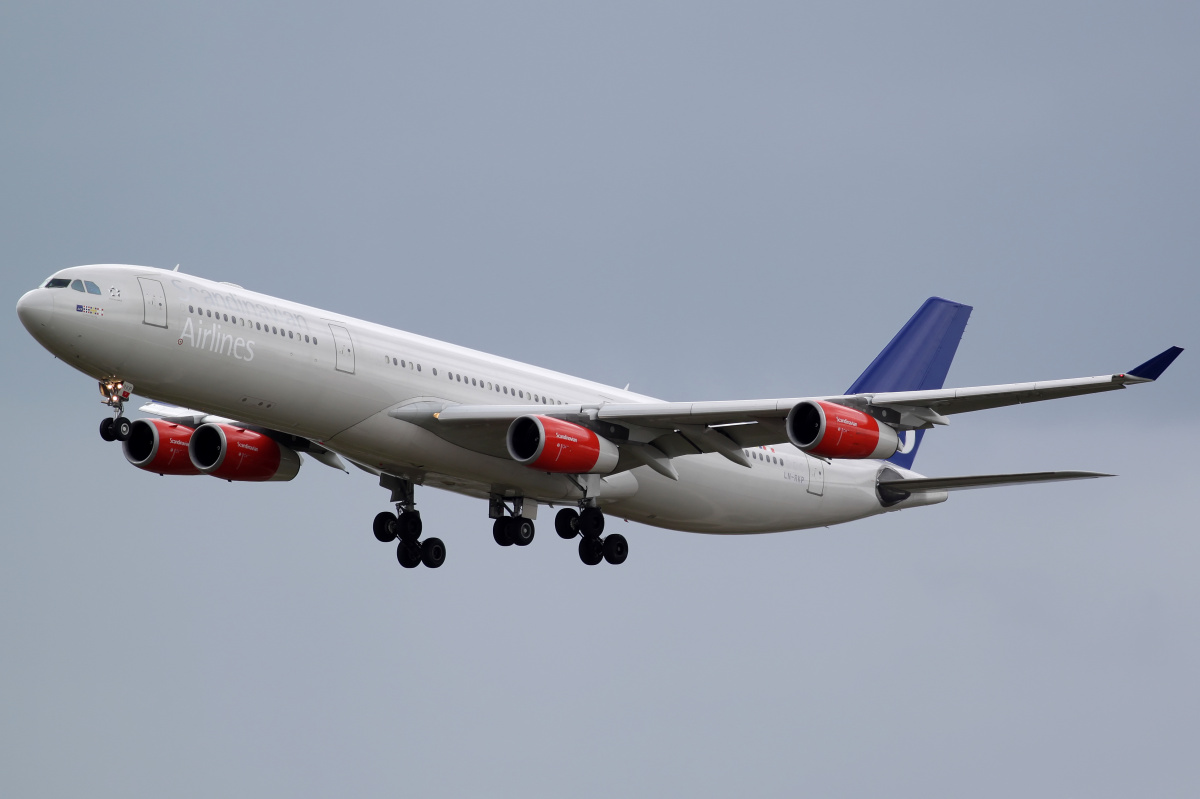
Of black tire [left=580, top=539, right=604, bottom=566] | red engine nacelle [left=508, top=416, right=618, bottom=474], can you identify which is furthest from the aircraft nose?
black tire [left=580, top=539, right=604, bottom=566]

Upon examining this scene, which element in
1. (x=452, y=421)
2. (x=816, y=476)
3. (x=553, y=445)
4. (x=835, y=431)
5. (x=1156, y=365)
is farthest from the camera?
(x=816, y=476)

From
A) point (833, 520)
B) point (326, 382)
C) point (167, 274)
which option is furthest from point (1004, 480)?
point (167, 274)

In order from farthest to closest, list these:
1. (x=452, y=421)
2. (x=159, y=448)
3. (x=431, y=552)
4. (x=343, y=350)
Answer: (x=431, y=552)
(x=159, y=448)
(x=452, y=421)
(x=343, y=350)

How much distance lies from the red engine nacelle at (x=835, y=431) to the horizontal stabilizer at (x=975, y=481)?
636 cm

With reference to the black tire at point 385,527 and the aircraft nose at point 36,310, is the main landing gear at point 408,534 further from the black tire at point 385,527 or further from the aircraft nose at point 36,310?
the aircraft nose at point 36,310

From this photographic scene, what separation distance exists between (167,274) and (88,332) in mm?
2685

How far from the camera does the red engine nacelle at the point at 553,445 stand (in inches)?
1517

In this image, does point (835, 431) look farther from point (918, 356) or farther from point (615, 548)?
point (918, 356)

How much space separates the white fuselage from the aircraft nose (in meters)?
0.02

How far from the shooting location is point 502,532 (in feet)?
143

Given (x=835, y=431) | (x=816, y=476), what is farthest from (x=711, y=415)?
(x=816, y=476)

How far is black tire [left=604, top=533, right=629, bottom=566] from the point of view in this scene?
146 feet

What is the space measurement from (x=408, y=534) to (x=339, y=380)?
360 inches

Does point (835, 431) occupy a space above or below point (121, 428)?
below
